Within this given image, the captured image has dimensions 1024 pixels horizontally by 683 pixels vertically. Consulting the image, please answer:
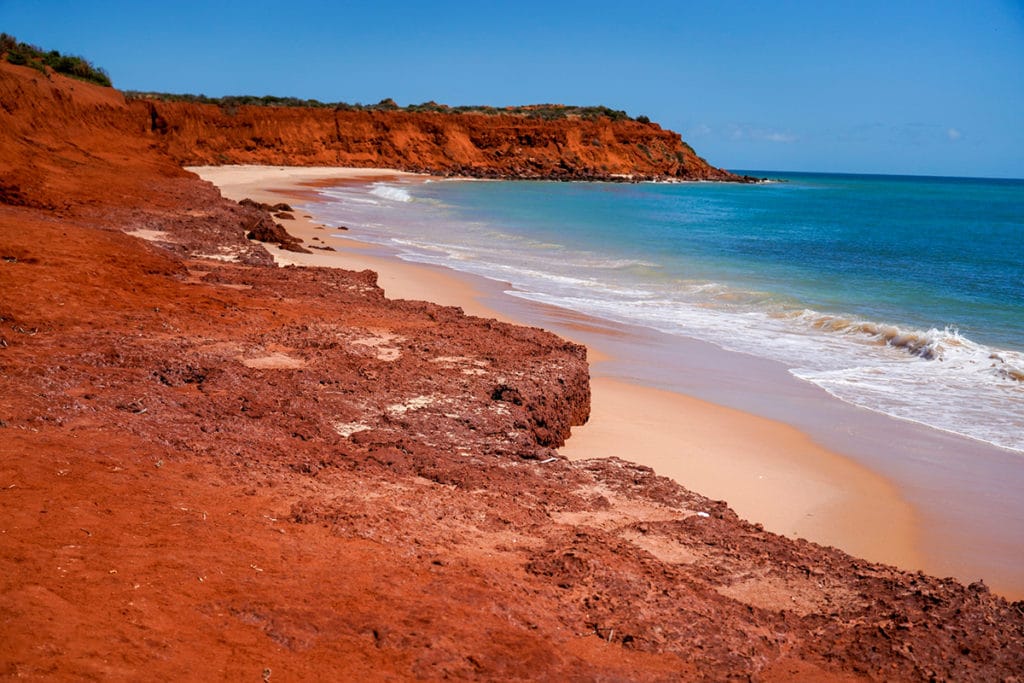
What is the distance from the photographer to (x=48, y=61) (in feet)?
129

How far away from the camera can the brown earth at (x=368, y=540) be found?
338 cm

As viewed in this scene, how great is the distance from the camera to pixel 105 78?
147ft

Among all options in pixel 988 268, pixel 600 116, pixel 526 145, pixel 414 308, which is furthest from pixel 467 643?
pixel 600 116

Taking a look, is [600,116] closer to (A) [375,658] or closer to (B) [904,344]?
(B) [904,344]

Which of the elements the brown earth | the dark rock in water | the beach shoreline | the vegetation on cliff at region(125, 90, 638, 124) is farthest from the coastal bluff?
Answer: the brown earth

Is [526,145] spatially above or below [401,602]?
above

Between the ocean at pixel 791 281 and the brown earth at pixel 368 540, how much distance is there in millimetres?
4797

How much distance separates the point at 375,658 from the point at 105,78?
48850mm

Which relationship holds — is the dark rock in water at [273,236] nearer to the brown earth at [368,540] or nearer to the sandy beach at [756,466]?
the sandy beach at [756,466]

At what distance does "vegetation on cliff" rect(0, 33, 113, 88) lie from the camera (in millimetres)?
33844

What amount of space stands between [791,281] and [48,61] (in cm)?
3645

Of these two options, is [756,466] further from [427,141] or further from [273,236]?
[427,141]

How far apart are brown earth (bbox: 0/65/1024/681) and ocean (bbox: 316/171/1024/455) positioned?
15.7 feet

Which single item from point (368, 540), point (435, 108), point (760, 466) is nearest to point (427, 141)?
point (435, 108)
